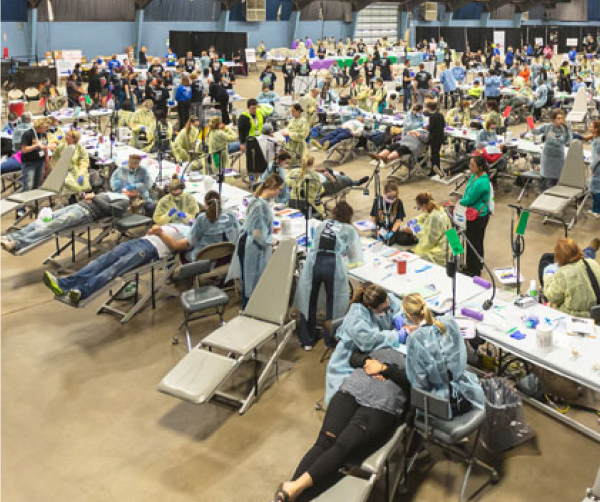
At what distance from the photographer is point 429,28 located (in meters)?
30.7

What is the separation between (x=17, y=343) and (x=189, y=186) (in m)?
2.78

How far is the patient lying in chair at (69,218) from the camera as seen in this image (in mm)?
6371

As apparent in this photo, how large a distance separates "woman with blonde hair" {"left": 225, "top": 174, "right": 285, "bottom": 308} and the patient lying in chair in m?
1.91

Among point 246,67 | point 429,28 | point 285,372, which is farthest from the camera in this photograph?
point 429,28

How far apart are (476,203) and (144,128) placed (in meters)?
6.01

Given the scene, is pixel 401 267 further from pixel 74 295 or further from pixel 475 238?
pixel 74 295

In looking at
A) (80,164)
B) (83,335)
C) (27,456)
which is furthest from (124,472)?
(80,164)

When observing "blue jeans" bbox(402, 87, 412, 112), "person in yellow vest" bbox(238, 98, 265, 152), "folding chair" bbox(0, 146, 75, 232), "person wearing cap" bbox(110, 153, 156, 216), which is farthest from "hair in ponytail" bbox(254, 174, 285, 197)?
"blue jeans" bbox(402, 87, 412, 112)

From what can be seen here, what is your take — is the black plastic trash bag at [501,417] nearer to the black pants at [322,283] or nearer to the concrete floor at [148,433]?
the concrete floor at [148,433]

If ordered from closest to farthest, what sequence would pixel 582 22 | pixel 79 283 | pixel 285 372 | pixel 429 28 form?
pixel 285 372 < pixel 79 283 < pixel 429 28 < pixel 582 22

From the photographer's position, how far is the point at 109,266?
5.68 m

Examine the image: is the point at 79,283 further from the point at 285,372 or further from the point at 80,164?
the point at 80,164

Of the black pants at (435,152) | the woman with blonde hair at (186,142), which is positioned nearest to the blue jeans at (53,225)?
the woman with blonde hair at (186,142)

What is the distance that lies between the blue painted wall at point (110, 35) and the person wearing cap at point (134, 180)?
15.3m
